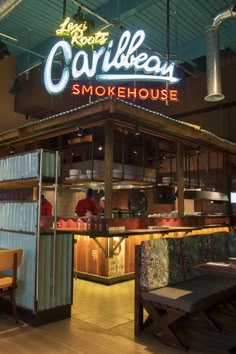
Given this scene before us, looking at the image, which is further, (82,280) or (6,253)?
(82,280)

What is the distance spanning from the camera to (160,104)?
12492 millimetres

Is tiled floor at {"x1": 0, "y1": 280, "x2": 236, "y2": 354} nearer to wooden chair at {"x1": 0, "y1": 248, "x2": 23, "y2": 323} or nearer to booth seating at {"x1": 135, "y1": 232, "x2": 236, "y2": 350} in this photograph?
booth seating at {"x1": 135, "y1": 232, "x2": 236, "y2": 350}

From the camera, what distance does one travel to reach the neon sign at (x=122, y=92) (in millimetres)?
7988

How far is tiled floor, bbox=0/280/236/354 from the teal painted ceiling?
18.1 feet

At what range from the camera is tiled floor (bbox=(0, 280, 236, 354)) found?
12.3 ft

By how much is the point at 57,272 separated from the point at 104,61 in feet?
16.0

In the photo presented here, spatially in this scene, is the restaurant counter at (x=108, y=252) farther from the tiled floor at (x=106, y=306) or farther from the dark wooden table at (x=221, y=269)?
the dark wooden table at (x=221, y=269)

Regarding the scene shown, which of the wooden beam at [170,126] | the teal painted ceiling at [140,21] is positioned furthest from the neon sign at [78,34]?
the wooden beam at [170,126]

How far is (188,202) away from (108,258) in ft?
22.4

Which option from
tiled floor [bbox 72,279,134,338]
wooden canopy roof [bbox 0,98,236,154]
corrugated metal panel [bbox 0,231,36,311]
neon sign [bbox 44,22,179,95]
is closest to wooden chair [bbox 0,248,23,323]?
corrugated metal panel [bbox 0,231,36,311]

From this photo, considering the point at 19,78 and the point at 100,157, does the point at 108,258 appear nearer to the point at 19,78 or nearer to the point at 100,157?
the point at 100,157

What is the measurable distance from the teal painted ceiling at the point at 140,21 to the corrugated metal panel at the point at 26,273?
4686mm

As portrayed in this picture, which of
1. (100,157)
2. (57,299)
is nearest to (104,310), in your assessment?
(57,299)

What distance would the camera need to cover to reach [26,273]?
4.63 metres
